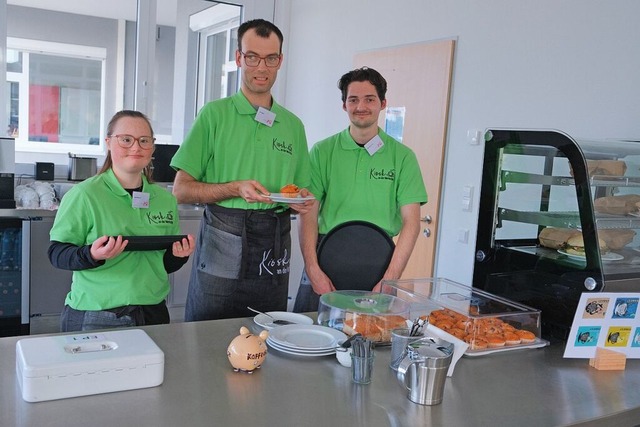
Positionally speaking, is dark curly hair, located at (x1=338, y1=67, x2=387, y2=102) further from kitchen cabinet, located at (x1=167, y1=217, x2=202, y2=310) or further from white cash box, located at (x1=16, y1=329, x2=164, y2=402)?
kitchen cabinet, located at (x1=167, y1=217, x2=202, y2=310)

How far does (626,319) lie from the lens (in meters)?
1.77

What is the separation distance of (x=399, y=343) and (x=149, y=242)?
2.72 feet

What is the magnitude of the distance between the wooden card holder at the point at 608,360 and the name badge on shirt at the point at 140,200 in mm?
1480

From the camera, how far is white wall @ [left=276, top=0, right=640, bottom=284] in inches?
114

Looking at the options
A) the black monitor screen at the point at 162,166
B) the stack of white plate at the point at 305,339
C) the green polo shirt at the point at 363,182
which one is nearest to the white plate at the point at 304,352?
the stack of white plate at the point at 305,339

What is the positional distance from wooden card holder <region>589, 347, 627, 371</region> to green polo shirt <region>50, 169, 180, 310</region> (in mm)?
1374

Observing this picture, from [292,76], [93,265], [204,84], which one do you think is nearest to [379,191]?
[93,265]

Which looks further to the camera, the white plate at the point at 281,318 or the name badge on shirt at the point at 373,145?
the name badge on shirt at the point at 373,145

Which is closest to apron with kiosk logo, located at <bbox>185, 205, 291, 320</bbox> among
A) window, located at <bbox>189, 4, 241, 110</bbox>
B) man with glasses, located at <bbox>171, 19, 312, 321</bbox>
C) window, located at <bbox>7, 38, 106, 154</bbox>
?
man with glasses, located at <bbox>171, 19, 312, 321</bbox>

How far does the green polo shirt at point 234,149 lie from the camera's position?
210 cm

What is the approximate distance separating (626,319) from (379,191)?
3.15 ft

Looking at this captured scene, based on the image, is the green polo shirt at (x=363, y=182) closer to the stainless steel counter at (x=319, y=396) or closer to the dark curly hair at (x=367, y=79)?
the dark curly hair at (x=367, y=79)

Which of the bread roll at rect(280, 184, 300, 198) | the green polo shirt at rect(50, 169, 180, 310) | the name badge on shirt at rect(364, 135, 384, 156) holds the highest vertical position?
the name badge on shirt at rect(364, 135, 384, 156)

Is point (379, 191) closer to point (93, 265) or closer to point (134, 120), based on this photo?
point (134, 120)
